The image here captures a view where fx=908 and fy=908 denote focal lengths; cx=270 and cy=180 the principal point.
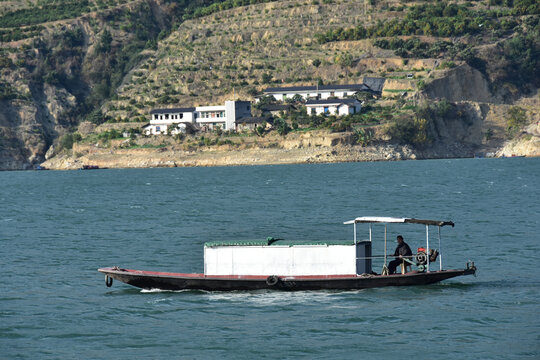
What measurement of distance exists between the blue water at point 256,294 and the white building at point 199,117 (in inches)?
3763

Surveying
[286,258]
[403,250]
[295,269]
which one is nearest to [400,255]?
[403,250]

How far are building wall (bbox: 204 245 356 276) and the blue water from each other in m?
1.05

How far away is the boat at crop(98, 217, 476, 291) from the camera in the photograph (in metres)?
37.9

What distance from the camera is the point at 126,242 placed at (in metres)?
59.0

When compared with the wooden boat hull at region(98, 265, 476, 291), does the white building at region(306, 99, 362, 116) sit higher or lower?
higher

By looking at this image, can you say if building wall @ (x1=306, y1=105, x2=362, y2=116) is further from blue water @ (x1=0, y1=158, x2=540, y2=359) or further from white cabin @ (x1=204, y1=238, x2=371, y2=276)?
white cabin @ (x1=204, y1=238, x2=371, y2=276)

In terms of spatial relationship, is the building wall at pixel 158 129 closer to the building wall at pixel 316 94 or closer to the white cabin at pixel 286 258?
the building wall at pixel 316 94

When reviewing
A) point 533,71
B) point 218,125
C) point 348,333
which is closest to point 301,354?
point 348,333

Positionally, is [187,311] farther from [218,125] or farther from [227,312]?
[218,125]

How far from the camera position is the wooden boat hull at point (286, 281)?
37.8m

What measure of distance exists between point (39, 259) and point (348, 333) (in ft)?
81.9

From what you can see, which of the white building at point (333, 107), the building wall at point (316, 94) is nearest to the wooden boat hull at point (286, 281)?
the white building at point (333, 107)

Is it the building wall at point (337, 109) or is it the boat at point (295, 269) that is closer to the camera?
the boat at point (295, 269)

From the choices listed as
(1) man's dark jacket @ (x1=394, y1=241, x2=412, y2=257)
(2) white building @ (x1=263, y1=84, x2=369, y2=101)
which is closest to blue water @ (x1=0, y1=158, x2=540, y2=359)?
(1) man's dark jacket @ (x1=394, y1=241, x2=412, y2=257)
